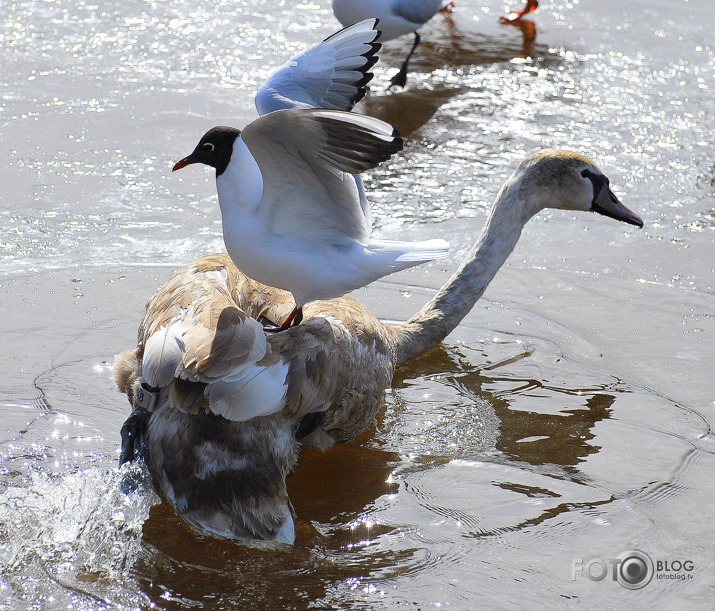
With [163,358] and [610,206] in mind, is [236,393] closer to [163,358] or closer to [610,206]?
[163,358]

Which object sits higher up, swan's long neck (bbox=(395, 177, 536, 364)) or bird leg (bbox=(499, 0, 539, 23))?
bird leg (bbox=(499, 0, 539, 23))

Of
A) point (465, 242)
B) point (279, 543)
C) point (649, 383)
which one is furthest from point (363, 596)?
point (465, 242)

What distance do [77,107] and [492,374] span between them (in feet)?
13.4

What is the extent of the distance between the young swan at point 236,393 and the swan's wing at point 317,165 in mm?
356

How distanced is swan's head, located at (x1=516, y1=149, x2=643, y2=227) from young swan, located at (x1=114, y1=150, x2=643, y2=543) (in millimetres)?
1403

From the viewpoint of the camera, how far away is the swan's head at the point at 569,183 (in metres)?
5.14

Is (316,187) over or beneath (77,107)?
over

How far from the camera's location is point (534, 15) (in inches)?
385

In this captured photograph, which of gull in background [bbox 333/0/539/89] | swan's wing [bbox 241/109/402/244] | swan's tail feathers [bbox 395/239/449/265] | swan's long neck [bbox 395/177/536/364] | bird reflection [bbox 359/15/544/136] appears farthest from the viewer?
gull in background [bbox 333/0/539/89]

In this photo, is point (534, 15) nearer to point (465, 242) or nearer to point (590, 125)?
point (590, 125)

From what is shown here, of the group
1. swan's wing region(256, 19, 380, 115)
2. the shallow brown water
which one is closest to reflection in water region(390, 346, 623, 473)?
the shallow brown water

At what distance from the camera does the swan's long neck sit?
5035 mm

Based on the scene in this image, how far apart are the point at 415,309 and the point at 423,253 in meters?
1.49

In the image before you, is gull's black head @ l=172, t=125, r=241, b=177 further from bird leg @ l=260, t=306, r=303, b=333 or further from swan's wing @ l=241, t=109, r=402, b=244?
bird leg @ l=260, t=306, r=303, b=333
